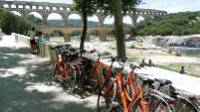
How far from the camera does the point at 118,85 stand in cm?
791

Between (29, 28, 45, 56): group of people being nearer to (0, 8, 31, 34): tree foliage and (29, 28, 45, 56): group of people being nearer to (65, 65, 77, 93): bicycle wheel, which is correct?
(65, 65, 77, 93): bicycle wheel

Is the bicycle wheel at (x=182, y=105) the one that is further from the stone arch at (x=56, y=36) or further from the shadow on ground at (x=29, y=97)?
the stone arch at (x=56, y=36)

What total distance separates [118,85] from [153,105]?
5.97 feet

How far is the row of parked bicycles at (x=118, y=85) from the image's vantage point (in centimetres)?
586

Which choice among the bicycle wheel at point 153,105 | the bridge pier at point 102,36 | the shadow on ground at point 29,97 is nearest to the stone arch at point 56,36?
the bridge pier at point 102,36

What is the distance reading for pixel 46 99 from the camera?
10.9 metres

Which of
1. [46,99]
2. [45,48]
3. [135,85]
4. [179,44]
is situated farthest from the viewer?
[179,44]

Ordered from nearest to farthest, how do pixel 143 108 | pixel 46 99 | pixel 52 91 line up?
pixel 143 108 < pixel 46 99 < pixel 52 91

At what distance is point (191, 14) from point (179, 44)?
37031 mm

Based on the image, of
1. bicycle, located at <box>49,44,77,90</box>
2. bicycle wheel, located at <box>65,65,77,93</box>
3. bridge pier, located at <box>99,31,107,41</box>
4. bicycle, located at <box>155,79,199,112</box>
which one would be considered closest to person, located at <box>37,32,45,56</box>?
bicycle, located at <box>49,44,77,90</box>

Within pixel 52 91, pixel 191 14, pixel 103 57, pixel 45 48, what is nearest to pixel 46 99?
pixel 52 91

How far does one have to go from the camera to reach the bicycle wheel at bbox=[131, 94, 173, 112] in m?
5.77

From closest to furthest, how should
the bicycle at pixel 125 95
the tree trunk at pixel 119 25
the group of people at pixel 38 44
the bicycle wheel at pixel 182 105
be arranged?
1. the bicycle wheel at pixel 182 105
2. the bicycle at pixel 125 95
3. the tree trunk at pixel 119 25
4. the group of people at pixel 38 44

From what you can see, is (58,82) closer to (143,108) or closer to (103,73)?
(103,73)
